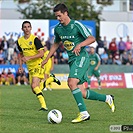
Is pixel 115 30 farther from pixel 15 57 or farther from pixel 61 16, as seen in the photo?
pixel 61 16

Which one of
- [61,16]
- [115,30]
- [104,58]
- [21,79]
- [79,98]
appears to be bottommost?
[21,79]

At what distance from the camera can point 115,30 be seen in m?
35.8

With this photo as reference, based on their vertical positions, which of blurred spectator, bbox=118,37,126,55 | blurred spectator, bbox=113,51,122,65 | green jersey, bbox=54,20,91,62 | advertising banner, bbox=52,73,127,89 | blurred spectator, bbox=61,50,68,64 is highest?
green jersey, bbox=54,20,91,62

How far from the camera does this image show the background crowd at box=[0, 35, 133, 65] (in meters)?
31.8

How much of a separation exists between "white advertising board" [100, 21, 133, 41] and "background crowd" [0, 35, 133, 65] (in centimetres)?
98

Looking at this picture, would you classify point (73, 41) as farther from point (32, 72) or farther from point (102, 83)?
point (102, 83)

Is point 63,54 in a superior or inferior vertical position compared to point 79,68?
inferior

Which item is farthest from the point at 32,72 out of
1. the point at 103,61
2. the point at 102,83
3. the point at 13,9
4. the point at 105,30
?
the point at 13,9

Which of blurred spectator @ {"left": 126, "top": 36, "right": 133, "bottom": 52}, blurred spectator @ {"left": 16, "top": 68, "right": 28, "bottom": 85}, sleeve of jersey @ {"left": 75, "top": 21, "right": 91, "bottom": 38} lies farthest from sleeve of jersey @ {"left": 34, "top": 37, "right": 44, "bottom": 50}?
blurred spectator @ {"left": 126, "top": 36, "right": 133, "bottom": 52}

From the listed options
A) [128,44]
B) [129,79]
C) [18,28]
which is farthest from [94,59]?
[18,28]

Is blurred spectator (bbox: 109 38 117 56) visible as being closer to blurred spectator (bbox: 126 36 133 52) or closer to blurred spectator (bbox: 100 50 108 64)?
blurred spectator (bbox: 100 50 108 64)

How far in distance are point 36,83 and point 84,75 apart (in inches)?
127

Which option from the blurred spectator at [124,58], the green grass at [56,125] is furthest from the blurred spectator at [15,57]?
the green grass at [56,125]

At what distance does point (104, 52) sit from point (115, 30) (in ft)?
9.84
